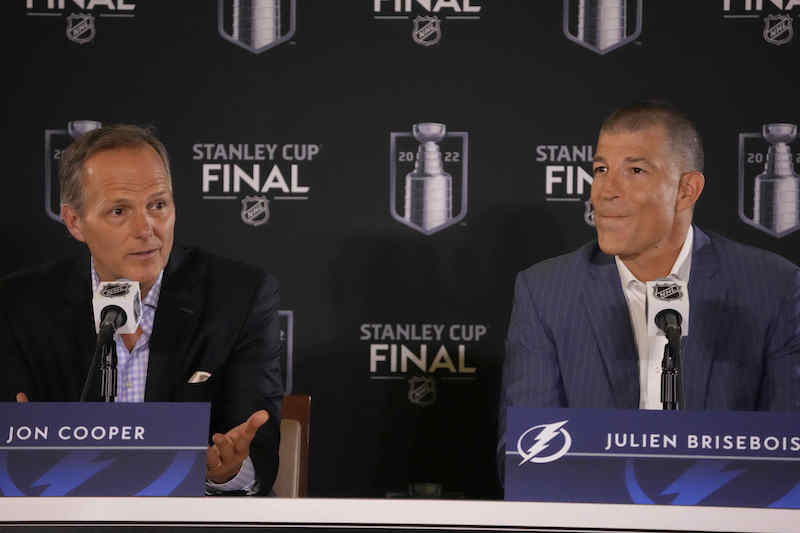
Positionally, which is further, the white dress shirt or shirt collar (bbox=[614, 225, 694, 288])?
shirt collar (bbox=[614, 225, 694, 288])

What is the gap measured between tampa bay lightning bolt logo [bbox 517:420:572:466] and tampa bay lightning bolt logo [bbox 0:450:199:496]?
65cm

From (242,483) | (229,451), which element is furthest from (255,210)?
(229,451)

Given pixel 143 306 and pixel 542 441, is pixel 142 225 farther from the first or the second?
pixel 542 441

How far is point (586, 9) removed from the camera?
3.53 metres

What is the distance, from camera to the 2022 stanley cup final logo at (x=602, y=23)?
3529mm

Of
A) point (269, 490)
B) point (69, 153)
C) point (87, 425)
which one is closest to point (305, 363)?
point (269, 490)

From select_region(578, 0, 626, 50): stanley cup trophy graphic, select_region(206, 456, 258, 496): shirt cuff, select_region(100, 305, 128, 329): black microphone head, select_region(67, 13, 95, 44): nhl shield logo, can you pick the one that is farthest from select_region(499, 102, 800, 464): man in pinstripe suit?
select_region(67, 13, 95, 44): nhl shield logo

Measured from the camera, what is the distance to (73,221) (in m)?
3.42

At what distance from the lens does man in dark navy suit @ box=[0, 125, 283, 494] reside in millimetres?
3223

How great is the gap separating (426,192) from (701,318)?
3.39 ft

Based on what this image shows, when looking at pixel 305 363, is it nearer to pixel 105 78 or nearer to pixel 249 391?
pixel 249 391

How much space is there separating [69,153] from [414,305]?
4.24ft

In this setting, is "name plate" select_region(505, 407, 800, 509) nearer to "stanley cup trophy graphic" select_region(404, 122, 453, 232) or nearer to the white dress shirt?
the white dress shirt

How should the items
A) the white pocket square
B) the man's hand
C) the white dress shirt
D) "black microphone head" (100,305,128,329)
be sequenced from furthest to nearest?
the white pocket square < the white dress shirt < the man's hand < "black microphone head" (100,305,128,329)
